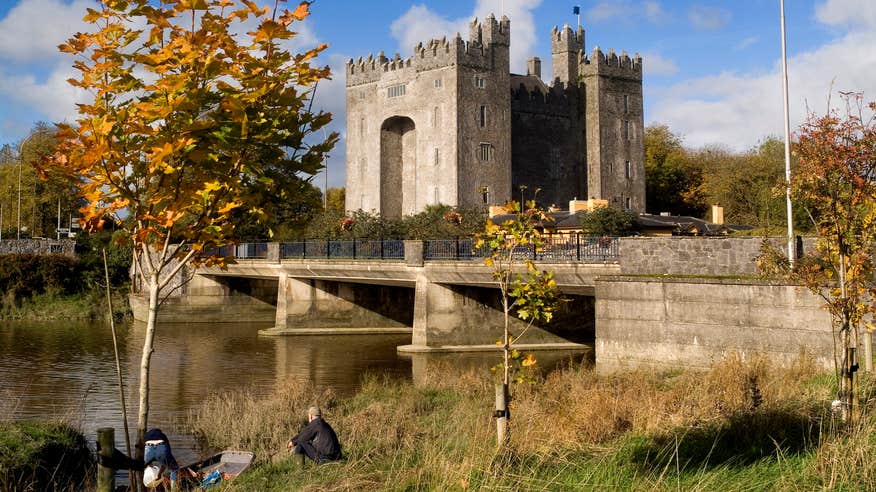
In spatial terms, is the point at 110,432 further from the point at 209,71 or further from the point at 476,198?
the point at 476,198

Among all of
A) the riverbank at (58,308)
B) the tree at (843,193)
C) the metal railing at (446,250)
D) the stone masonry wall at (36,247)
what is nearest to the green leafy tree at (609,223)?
the metal railing at (446,250)

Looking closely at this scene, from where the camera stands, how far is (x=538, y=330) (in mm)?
37312

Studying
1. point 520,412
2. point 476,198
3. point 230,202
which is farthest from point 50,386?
point 476,198

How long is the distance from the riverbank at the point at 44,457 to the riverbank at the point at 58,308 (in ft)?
132

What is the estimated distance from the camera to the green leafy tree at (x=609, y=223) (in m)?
45.6

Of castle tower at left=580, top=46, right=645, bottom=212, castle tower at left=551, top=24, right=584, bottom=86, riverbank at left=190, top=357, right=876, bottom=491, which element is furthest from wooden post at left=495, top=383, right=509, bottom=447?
castle tower at left=551, top=24, right=584, bottom=86

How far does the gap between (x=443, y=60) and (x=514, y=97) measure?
10628 mm

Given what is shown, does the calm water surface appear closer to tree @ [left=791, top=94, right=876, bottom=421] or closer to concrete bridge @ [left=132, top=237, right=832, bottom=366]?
concrete bridge @ [left=132, top=237, right=832, bottom=366]

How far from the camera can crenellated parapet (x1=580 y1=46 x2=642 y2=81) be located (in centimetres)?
8412

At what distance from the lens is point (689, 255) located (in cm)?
2377

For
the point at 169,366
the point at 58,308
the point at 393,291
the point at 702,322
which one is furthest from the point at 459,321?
the point at 58,308

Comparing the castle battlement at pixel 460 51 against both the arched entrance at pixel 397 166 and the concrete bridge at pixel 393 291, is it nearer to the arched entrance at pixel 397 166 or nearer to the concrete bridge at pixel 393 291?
the arched entrance at pixel 397 166

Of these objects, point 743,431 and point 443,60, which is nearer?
point 743,431

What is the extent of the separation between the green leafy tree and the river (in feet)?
37.5
